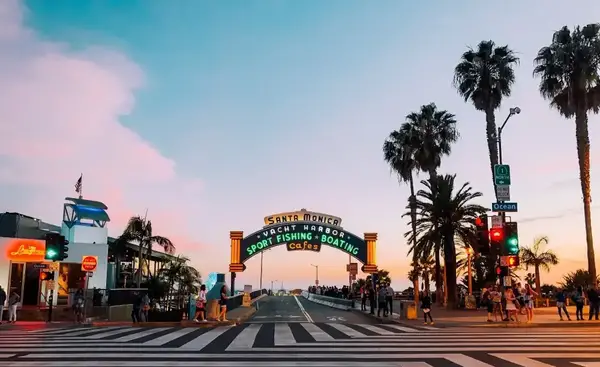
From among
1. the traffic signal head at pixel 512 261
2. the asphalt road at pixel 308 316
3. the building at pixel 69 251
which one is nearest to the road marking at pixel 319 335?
the asphalt road at pixel 308 316

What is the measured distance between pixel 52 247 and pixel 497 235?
768 inches

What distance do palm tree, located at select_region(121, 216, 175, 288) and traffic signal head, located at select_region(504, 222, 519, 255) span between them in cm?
3564

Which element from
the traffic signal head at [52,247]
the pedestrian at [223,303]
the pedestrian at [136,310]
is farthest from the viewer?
the pedestrian at [136,310]

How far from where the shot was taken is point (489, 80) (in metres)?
37.7

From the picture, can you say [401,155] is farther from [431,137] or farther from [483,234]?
[483,234]

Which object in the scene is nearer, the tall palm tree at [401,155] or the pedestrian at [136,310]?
the pedestrian at [136,310]

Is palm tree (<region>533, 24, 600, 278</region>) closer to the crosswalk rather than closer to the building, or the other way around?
the crosswalk

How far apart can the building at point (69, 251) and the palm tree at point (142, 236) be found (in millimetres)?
1226

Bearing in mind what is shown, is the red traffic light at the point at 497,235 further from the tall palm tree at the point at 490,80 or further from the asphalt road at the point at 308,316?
the tall palm tree at the point at 490,80

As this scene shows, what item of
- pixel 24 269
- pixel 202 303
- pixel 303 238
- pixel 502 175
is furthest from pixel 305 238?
pixel 24 269

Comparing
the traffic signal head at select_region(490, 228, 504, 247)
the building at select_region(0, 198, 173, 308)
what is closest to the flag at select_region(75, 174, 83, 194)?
the building at select_region(0, 198, 173, 308)

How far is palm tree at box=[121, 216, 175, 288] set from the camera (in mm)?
51384

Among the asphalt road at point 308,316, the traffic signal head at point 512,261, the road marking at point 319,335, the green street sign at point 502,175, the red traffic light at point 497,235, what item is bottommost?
the asphalt road at point 308,316

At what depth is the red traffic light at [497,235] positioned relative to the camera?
23266 millimetres
